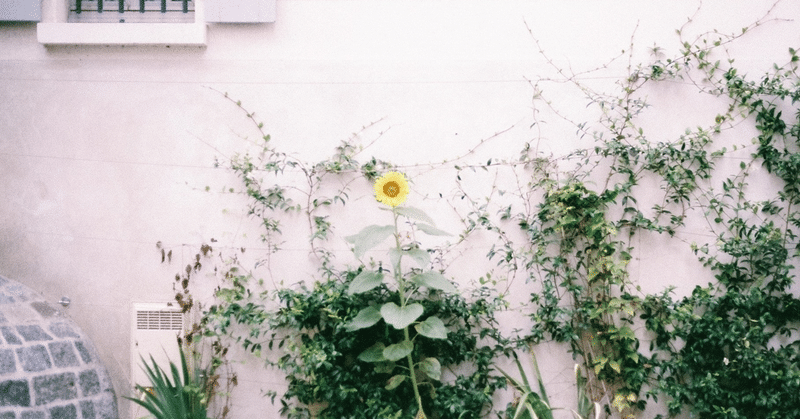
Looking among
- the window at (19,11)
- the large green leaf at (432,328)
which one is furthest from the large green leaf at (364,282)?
the window at (19,11)

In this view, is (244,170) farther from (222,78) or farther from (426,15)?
(426,15)

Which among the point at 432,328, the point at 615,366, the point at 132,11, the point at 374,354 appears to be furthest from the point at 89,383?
the point at 615,366

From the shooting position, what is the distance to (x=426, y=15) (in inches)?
125

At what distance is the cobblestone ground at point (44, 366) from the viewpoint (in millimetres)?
2877

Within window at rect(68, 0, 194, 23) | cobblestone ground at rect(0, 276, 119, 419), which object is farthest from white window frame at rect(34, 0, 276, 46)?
cobblestone ground at rect(0, 276, 119, 419)

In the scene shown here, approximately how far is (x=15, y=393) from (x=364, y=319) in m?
1.89

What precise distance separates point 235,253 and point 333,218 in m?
0.63

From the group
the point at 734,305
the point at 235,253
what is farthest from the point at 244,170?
the point at 734,305

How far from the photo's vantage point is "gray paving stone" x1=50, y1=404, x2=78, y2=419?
297 centimetres

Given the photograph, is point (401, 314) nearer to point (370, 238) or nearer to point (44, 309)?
point (370, 238)

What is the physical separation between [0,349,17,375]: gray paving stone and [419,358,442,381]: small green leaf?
2166 mm

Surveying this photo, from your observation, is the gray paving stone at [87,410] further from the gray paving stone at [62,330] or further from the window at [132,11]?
the window at [132,11]

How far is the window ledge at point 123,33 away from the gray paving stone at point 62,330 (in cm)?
168

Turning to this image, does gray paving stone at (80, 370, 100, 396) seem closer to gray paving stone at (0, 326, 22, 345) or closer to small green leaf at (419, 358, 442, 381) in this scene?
gray paving stone at (0, 326, 22, 345)
